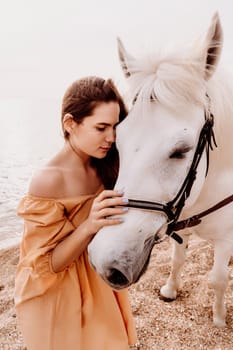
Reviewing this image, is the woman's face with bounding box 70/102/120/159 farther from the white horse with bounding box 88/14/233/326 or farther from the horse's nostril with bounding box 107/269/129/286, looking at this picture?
the horse's nostril with bounding box 107/269/129/286

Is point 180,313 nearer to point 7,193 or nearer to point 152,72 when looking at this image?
point 152,72

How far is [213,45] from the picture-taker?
161cm

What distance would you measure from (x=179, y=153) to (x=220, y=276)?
1.47m

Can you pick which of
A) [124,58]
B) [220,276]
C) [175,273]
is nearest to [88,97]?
[124,58]

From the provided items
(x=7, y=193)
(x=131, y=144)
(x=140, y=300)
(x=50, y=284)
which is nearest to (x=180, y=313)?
(x=140, y=300)

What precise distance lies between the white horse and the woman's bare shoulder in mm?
378

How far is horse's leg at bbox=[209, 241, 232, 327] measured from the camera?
248 cm

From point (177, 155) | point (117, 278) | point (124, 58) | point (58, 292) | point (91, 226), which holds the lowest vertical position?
point (58, 292)

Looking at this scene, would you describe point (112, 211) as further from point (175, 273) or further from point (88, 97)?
point (175, 273)

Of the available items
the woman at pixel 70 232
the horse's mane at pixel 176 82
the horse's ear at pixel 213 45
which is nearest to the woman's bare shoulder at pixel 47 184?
the woman at pixel 70 232

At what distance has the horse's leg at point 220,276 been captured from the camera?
2484 millimetres

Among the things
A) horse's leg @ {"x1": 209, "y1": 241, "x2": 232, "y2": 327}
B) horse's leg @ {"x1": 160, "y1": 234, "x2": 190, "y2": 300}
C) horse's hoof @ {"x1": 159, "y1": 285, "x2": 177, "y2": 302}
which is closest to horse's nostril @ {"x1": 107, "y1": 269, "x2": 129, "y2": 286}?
horse's leg @ {"x1": 209, "y1": 241, "x2": 232, "y2": 327}

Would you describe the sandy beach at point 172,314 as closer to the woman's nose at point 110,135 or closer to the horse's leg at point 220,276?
the horse's leg at point 220,276

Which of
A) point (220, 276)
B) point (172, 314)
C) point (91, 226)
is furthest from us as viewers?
point (172, 314)
